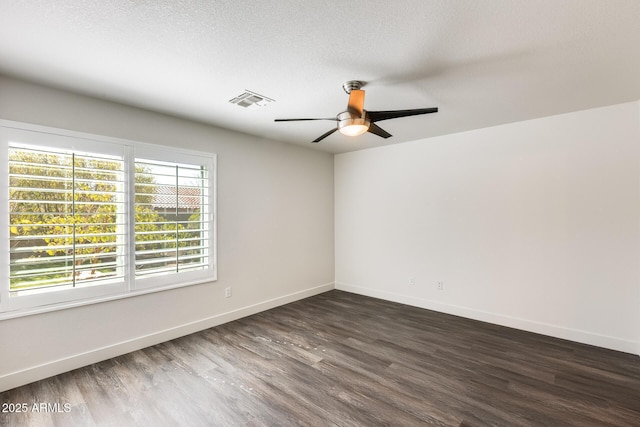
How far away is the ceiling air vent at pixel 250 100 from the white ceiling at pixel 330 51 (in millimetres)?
89

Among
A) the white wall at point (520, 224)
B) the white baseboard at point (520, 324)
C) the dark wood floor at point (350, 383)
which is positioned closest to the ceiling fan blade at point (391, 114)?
the white wall at point (520, 224)

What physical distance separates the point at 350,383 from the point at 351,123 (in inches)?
86.2

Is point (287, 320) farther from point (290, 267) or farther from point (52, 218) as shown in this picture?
point (52, 218)

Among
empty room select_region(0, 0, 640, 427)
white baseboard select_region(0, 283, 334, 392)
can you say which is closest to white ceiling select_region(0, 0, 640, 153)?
empty room select_region(0, 0, 640, 427)

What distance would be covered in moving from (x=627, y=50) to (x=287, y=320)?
13.5 ft

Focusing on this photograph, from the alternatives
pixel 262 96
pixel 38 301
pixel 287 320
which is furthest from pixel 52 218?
pixel 287 320

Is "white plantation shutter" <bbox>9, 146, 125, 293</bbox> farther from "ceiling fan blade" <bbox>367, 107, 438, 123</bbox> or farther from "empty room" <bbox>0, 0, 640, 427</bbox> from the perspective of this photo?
"ceiling fan blade" <bbox>367, 107, 438, 123</bbox>

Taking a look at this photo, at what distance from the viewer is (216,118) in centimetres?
344

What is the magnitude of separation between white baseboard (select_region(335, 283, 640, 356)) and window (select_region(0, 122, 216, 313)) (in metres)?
2.93

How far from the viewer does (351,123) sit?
2.37 meters

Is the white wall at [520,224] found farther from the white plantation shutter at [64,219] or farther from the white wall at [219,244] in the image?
the white plantation shutter at [64,219]

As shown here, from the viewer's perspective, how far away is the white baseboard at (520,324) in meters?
3.01

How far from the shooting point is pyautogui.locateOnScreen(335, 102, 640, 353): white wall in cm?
304

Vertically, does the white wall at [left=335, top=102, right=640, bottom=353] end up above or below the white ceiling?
below
